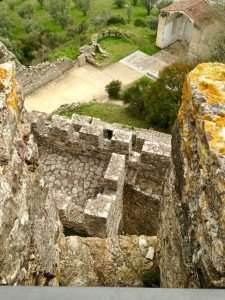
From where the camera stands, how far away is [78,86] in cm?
1942

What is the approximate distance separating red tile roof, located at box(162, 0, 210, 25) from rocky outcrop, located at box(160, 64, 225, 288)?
63.6 feet

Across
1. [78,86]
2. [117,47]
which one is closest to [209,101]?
[78,86]

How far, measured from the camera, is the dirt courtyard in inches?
715

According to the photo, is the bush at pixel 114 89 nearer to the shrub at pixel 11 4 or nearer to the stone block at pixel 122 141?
the stone block at pixel 122 141

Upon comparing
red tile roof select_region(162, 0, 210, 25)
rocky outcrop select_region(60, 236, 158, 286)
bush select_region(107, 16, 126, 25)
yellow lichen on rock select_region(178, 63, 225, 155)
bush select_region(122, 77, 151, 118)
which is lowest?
bush select_region(122, 77, 151, 118)

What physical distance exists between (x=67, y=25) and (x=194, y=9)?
810cm

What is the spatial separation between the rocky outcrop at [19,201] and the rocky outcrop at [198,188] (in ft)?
4.53

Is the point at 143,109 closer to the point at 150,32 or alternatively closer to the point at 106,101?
the point at 106,101

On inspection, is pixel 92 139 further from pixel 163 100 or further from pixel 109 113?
pixel 109 113

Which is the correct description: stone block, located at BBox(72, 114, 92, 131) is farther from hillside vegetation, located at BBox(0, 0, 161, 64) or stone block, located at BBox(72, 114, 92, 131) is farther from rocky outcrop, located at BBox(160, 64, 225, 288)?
hillside vegetation, located at BBox(0, 0, 161, 64)

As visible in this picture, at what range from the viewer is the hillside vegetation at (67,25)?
73.4 feet

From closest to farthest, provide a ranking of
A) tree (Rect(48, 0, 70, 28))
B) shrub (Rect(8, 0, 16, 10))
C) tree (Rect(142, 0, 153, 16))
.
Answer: tree (Rect(48, 0, 70, 28)) < shrub (Rect(8, 0, 16, 10)) < tree (Rect(142, 0, 153, 16))

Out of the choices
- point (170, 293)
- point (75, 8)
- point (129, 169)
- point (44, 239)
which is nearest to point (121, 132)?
point (129, 169)

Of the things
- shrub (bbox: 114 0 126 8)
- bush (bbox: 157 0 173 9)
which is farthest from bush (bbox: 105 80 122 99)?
bush (bbox: 157 0 173 9)
